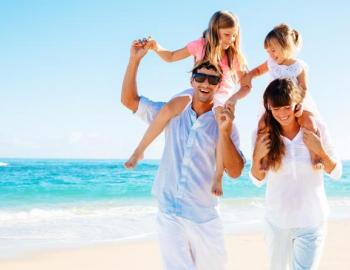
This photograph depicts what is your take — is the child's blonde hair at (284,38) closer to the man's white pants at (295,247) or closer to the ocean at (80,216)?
the man's white pants at (295,247)

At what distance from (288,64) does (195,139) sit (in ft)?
5.31

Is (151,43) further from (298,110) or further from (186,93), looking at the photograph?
(298,110)

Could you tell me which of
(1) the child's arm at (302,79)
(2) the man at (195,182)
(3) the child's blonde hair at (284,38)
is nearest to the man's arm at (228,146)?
(2) the man at (195,182)

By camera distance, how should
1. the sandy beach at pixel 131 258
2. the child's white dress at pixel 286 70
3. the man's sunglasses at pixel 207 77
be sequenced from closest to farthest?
the man's sunglasses at pixel 207 77 → the child's white dress at pixel 286 70 → the sandy beach at pixel 131 258

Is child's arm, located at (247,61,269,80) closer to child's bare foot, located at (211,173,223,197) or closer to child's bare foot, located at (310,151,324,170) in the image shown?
child's bare foot, located at (310,151,324,170)

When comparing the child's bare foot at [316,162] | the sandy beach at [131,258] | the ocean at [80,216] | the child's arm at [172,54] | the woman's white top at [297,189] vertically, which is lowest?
the ocean at [80,216]

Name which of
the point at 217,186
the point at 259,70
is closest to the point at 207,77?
the point at 217,186

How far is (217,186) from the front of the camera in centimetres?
316

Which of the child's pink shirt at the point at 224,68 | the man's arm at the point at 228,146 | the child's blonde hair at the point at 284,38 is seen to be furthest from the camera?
the child's blonde hair at the point at 284,38

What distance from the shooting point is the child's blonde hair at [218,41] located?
438 centimetres

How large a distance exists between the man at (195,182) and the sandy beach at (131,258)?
4.75 metres

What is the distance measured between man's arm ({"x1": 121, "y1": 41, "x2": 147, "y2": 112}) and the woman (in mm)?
914

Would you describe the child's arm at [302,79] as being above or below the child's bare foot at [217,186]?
above

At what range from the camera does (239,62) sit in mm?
4543
